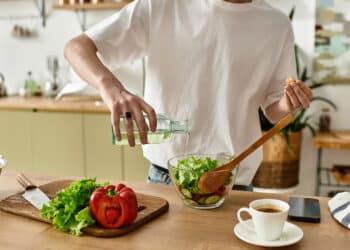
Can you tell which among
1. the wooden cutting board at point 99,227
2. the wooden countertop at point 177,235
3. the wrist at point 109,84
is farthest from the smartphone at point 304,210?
the wrist at point 109,84

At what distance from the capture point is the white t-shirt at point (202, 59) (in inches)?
60.2

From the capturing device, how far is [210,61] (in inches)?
60.7

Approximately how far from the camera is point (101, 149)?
126 inches

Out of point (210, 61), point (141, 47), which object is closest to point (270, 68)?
point (210, 61)

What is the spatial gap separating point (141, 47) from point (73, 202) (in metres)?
0.67

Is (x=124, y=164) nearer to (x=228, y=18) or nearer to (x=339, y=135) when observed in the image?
(x=339, y=135)

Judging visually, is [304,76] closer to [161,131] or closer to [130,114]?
[161,131]

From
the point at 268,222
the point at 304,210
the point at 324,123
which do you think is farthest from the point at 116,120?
the point at 324,123

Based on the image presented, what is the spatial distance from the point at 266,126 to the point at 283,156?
0.75ft

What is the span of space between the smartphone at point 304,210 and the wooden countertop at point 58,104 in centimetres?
199

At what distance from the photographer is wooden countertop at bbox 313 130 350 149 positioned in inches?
112

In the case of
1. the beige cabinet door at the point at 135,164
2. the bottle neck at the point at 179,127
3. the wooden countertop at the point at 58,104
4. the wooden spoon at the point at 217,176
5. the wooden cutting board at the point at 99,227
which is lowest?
the beige cabinet door at the point at 135,164

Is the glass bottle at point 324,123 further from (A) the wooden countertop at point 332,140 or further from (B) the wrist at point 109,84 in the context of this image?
(B) the wrist at point 109,84

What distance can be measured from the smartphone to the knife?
0.67 metres
